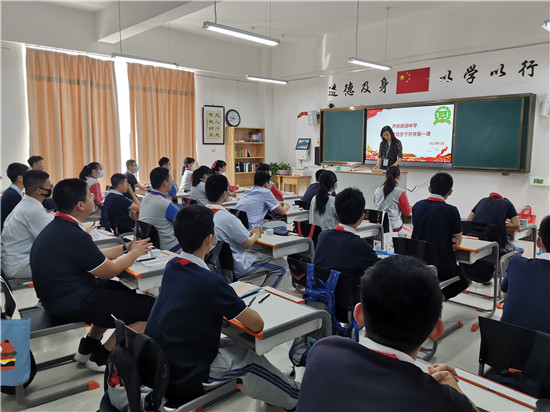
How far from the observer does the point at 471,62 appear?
704cm

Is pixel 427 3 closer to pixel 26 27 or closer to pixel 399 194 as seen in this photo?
pixel 399 194

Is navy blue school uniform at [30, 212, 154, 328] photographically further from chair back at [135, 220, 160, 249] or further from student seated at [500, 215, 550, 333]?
student seated at [500, 215, 550, 333]

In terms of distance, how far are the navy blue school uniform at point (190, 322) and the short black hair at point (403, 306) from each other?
85 cm

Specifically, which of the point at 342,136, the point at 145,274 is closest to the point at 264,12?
the point at 342,136

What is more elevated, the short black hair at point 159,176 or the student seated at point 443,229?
the short black hair at point 159,176

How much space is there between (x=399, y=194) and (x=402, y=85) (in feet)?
13.6

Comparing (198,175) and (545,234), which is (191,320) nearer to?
(545,234)

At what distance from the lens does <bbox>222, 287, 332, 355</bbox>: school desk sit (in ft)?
6.20

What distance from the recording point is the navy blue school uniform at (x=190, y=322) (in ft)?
5.65

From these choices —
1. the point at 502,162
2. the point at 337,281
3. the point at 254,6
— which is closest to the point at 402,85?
the point at 502,162

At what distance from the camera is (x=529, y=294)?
6.20 feet

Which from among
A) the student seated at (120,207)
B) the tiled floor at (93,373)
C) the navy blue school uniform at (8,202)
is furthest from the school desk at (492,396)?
the navy blue school uniform at (8,202)

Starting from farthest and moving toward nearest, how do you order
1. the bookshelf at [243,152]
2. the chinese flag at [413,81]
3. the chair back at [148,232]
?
the bookshelf at [243,152]
the chinese flag at [413,81]
the chair back at [148,232]

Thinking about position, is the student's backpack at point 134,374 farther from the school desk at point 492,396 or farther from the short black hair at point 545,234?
the short black hair at point 545,234
